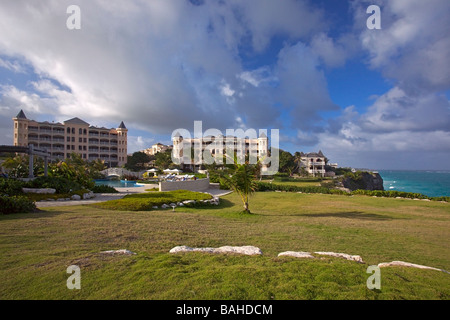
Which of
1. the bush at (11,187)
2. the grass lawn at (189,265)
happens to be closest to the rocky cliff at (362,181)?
the grass lawn at (189,265)

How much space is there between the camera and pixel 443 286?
12.7 feet

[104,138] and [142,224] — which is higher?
[104,138]

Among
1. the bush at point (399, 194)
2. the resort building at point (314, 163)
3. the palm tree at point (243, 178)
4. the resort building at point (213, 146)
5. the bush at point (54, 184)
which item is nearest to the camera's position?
the palm tree at point (243, 178)

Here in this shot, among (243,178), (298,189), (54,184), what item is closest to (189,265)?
(243,178)

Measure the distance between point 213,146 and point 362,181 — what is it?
4779cm

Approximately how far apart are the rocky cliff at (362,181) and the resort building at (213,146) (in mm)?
25318

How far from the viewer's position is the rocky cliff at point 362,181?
66.8m

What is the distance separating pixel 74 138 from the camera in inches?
2682

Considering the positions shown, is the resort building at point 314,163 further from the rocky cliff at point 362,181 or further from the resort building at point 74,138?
the resort building at point 74,138

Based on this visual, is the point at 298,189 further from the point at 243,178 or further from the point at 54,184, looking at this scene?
the point at 54,184

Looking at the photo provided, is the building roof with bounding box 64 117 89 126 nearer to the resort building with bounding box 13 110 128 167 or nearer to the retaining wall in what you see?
the resort building with bounding box 13 110 128 167
